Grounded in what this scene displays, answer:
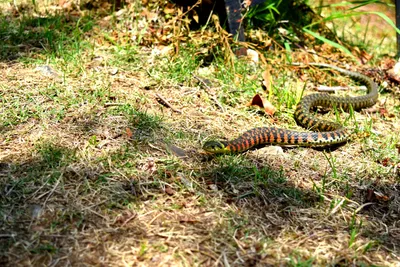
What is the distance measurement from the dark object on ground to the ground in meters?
0.20

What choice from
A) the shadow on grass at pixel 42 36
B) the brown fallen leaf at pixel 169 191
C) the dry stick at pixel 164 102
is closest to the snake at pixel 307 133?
the brown fallen leaf at pixel 169 191

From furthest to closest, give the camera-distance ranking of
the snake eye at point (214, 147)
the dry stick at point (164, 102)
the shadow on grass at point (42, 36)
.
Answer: the shadow on grass at point (42, 36), the dry stick at point (164, 102), the snake eye at point (214, 147)

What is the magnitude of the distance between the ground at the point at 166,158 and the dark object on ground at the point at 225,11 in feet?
0.65

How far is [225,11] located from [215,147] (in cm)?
253

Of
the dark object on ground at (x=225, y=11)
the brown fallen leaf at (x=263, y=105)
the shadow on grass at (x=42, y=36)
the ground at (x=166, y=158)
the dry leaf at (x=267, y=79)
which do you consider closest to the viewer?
the ground at (x=166, y=158)

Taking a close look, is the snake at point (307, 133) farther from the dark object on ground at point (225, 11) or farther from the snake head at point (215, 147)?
the dark object on ground at point (225, 11)

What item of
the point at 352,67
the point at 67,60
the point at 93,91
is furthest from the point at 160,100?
the point at 352,67

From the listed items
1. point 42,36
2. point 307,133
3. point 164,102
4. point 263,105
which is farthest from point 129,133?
point 42,36

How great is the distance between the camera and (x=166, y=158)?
14.6 ft

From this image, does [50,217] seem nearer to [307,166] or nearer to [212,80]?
[307,166]

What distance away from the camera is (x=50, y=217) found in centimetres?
366

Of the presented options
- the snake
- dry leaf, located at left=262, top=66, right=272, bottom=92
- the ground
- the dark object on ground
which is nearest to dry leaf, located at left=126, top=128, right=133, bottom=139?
the ground

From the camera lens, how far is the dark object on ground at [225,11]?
20.9 feet

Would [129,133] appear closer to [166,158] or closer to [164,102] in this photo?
[166,158]
